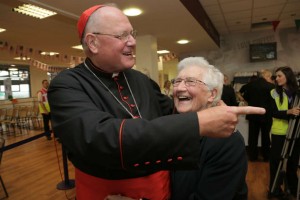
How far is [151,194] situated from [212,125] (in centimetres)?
54

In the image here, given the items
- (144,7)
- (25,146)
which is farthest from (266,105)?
(25,146)

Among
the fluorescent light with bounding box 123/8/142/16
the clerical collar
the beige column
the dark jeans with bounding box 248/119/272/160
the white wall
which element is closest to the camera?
the clerical collar

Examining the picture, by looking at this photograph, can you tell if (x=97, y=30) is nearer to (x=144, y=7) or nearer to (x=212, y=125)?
(x=212, y=125)

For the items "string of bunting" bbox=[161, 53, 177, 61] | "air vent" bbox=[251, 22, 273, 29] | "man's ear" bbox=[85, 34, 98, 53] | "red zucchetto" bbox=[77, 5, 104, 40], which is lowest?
"man's ear" bbox=[85, 34, 98, 53]

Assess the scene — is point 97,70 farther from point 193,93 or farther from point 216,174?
point 216,174

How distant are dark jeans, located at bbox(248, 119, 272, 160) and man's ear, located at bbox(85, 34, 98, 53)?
4.17m

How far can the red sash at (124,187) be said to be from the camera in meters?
0.99

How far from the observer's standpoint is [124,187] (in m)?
0.99

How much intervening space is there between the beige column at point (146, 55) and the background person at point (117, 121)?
12.2 feet

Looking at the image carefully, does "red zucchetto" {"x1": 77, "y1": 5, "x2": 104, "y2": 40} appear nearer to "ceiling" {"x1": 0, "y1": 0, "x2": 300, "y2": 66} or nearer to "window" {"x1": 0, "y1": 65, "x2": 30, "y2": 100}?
"ceiling" {"x1": 0, "y1": 0, "x2": 300, "y2": 66}

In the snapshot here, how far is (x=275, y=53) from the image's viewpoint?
24.9 feet

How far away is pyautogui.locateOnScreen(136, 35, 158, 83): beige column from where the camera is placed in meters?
5.04

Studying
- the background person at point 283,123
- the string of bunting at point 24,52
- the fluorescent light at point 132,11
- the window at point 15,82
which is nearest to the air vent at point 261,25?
the background person at point 283,123

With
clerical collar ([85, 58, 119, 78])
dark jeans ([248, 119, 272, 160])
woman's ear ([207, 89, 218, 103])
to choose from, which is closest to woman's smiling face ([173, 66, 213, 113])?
woman's ear ([207, 89, 218, 103])
